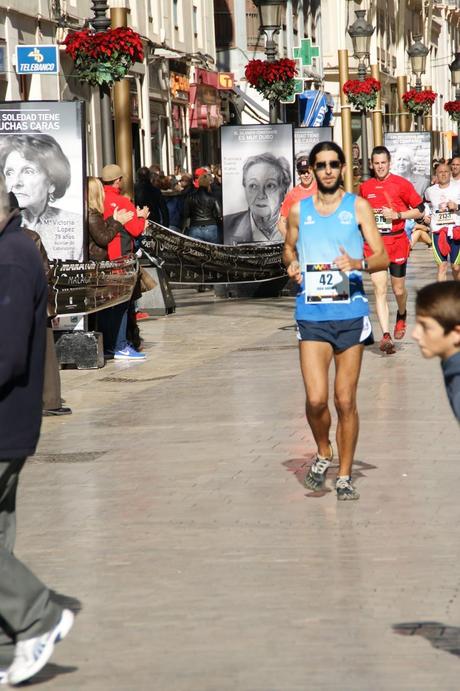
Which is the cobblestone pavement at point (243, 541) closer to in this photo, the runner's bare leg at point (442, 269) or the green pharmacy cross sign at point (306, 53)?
the runner's bare leg at point (442, 269)

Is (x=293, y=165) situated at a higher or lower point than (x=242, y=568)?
higher

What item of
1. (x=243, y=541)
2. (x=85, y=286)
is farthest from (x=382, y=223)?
(x=243, y=541)

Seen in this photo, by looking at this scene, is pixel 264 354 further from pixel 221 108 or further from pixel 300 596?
pixel 221 108

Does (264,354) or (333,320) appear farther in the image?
(264,354)

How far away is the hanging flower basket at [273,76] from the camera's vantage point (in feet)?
81.1

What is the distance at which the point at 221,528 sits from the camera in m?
8.23

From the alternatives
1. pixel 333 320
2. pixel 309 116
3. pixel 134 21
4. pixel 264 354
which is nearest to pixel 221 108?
pixel 309 116

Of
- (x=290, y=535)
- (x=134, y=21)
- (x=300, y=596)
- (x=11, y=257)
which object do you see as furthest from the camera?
(x=134, y=21)

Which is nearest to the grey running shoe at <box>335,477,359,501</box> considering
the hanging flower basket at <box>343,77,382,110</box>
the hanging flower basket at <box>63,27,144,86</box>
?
the hanging flower basket at <box>63,27,144,86</box>

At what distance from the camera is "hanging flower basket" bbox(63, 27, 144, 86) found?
1789 centimetres

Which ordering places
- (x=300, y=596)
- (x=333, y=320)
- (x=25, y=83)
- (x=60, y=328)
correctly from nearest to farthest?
1. (x=300, y=596)
2. (x=333, y=320)
3. (x=60, y=328)
4. (x=25, y=83)

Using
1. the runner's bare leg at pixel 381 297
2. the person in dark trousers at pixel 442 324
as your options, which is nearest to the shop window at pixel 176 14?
the runner's bare leg at pixel 381 297

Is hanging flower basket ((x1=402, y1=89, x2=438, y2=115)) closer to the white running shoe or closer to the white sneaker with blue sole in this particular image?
the white sneaker with blue sole

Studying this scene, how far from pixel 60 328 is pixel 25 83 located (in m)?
13.5
